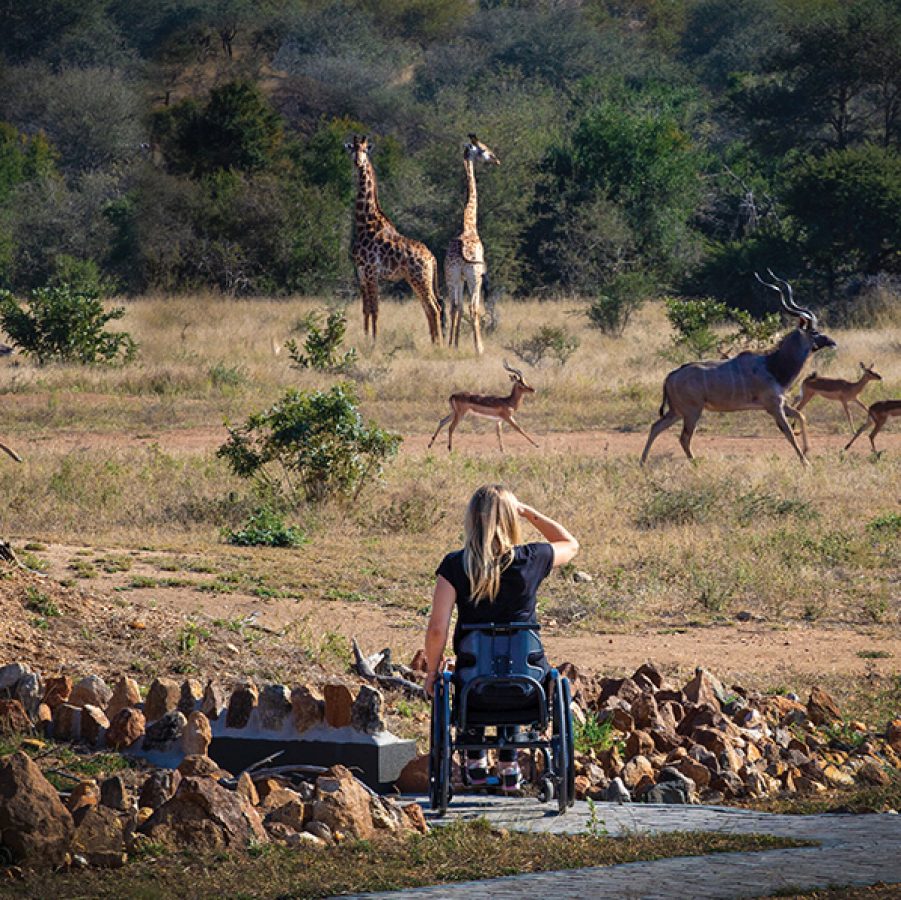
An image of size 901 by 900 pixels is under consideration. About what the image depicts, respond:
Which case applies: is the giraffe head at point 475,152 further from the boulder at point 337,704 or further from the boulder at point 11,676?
the boulder at point 337,704

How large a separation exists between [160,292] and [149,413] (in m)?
12.5

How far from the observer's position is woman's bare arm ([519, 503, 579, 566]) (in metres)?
6.11

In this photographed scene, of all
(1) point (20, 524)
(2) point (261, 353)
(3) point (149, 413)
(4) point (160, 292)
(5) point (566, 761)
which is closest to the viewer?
(5) point (566, 761)

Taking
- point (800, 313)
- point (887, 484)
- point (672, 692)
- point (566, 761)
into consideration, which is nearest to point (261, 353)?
point (800, 313)

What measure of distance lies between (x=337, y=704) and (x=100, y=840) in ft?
4.27

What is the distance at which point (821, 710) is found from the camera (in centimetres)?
777

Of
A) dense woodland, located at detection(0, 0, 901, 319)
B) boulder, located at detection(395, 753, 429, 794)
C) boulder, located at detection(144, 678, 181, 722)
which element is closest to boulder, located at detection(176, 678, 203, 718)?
boulder, located at detection(144, 678, 181, 722)

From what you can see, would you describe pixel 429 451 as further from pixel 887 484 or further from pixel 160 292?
pixel 160 292

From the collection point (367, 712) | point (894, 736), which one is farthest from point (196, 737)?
point (894, 736)

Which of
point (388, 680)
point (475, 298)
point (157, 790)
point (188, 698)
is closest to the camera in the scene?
point (157, 790)

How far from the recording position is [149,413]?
1917 cm

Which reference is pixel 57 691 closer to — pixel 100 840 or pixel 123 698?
pixel 123 698

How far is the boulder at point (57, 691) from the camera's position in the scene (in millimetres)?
6824

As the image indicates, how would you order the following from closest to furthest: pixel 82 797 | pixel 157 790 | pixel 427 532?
pixel 82 797 < pixel 157 790 < pixel 427 532
